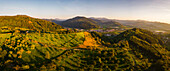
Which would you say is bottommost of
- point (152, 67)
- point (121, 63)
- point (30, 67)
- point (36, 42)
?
point (152, 67)

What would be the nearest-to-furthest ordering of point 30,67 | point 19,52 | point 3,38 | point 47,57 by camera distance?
1. point 30,67
2. point 19,52
3. point 47,57
4. point 3,38

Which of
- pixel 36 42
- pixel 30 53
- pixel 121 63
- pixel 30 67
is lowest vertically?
pixel 121 63

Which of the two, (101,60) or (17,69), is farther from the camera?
(101,60)

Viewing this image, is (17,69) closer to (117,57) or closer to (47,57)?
(47,57)

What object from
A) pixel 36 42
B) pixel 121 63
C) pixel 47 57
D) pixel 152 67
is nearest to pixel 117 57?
pixel 121 63

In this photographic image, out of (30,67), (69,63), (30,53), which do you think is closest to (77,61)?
(69,63)

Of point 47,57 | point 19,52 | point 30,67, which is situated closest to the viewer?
point 30,67

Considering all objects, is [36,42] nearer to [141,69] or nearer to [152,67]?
[141,69]

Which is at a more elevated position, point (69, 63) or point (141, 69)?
point (69, 63)

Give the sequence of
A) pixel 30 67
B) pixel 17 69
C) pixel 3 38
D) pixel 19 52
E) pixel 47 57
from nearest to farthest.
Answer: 1. pixel 17 69
2. pixel 30 67
3. pixel 19 52
4. pixel 47 57
5. pixel 3 38
